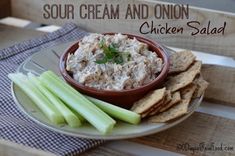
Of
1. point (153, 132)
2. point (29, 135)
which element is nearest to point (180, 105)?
point (153, 132)

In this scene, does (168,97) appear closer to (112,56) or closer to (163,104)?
(163,104)

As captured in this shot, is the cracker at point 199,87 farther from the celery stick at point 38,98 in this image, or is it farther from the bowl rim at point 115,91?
the celery stick at point 38,98

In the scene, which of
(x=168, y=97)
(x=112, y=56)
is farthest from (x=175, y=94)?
(x=112, y=56)

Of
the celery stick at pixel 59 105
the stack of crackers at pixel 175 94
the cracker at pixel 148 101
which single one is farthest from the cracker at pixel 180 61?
the celery stick at pixel 59 105

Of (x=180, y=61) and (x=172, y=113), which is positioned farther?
(x=180, y=61)

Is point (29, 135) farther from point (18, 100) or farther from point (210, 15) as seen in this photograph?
point (210, 15)

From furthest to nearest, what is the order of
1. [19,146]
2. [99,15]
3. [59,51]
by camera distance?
[99,15]
[59,51]
[19,146]
